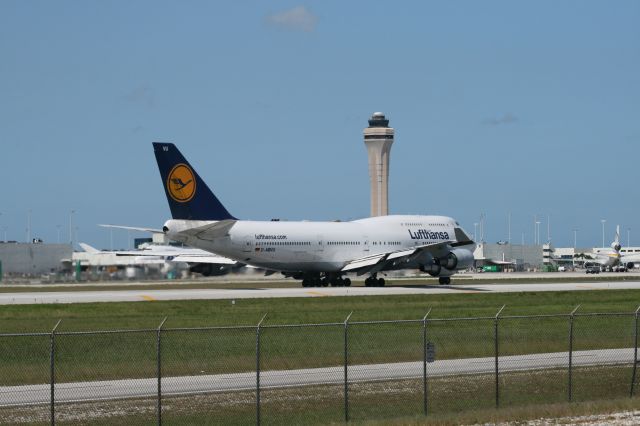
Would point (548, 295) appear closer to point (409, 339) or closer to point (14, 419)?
point (409, 339)

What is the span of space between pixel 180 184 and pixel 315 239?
11.9 metres

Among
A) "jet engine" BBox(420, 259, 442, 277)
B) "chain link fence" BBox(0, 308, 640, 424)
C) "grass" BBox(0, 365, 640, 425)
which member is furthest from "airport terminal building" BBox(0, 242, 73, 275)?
"grass" BBox(0, 365, 640, 425)

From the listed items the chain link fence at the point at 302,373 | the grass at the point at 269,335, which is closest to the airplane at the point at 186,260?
the grass at the point at 269,335

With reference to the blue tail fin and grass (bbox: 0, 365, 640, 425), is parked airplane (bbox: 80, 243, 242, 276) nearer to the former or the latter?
the blue tail fin

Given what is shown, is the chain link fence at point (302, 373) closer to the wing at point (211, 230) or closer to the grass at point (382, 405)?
the grass at point (382, 405)

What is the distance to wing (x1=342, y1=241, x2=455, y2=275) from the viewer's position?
69.2 meters

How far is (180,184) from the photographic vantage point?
61.3 m

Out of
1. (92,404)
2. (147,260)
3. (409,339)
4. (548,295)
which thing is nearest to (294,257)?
(548,295)

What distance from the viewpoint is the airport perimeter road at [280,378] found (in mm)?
22875

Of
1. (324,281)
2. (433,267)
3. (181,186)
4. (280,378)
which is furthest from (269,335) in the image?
(324,281)

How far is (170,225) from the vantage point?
6128cm

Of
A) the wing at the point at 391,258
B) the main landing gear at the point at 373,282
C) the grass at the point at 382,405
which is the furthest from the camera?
the main landing gear at the point at 373,282

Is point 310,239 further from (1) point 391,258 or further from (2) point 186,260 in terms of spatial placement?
(2) point 186,260

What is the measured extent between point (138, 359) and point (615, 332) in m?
18.4
